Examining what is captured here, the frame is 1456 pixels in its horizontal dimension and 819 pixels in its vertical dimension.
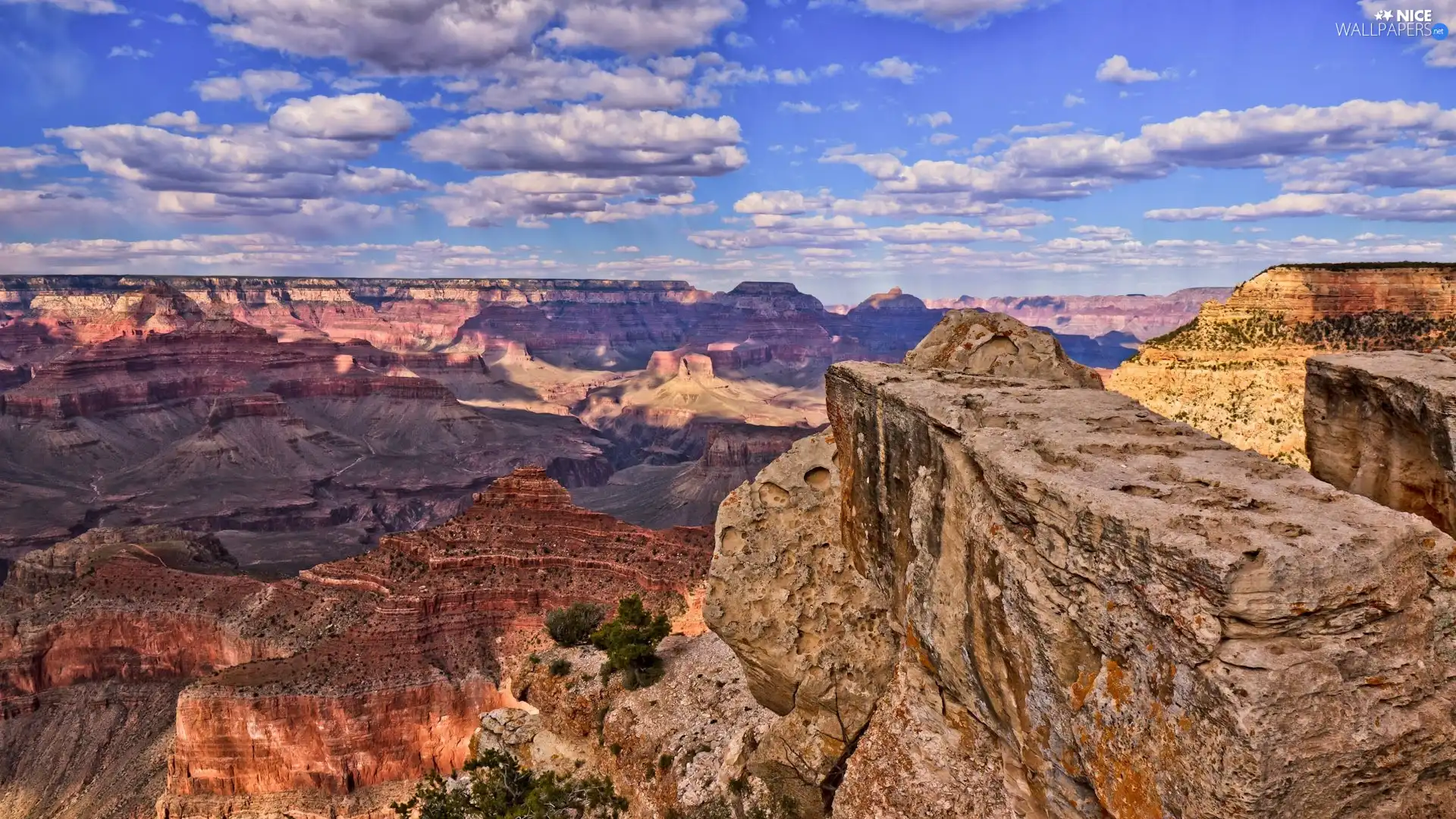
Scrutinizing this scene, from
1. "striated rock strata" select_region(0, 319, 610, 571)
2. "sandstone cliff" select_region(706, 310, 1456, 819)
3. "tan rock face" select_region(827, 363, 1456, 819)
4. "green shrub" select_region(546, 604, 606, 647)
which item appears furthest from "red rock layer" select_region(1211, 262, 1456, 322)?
"striated rock strata" select_region(0, 319, 610, 571)

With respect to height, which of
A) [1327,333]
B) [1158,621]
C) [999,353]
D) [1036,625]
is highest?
[999,353]

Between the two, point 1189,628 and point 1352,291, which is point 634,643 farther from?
point 1352,291

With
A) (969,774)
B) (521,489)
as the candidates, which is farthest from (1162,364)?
(969,774)

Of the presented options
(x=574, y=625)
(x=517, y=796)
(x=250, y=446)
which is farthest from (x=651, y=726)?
(x=250, y=446)

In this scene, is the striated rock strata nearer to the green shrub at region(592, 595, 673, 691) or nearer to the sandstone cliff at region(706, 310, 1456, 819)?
the green shrub at region(592, 595, 673, 691)

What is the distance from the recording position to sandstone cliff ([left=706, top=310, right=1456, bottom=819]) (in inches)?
263

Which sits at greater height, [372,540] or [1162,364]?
[1162,364]

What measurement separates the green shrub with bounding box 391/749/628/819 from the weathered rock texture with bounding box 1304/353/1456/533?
16.6m

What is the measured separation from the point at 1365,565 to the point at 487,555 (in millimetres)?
45661

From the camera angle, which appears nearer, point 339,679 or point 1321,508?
point 1321,508

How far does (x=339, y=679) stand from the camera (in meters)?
39.9

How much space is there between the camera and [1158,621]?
709 cm

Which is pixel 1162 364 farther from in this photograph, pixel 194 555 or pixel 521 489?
pixel 194 555

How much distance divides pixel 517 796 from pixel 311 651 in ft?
81.0
